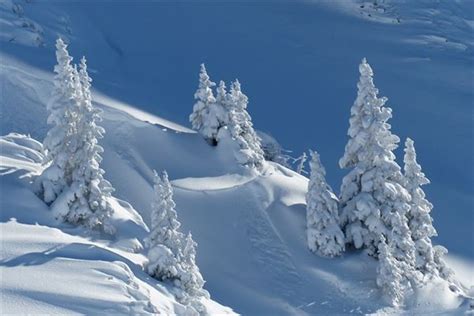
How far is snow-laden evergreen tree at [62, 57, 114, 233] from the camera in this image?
1000 inches

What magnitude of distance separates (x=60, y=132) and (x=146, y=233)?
5.41 metres

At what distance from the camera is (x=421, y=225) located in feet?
101

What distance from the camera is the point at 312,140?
47281 mm

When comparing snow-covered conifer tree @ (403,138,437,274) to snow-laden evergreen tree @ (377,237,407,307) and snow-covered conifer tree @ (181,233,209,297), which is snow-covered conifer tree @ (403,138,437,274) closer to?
snow-laden evergreen tree @ (377,237,407,307)

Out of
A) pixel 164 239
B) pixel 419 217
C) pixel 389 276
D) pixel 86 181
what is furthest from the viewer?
pixel 419 217

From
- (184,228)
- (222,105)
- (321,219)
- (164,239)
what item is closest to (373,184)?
(321,219)

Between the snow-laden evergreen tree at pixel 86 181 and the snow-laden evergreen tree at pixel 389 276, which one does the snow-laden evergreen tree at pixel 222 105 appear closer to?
the snow-laden evergreen tree at pixel 86 181

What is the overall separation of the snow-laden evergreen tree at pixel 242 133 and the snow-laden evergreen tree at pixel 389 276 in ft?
26.6

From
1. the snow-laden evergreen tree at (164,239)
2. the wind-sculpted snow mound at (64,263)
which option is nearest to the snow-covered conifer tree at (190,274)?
the snow-laden evergreen tree at (164,239)

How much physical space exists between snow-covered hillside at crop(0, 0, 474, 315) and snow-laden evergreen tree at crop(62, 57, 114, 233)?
62 centimetres

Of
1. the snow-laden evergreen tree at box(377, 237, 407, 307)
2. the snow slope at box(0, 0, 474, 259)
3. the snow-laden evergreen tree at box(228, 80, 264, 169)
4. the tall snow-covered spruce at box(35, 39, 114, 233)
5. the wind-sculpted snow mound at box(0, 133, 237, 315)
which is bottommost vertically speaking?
the wind-sculpted snow mound at box(0, 133, 237, 315)

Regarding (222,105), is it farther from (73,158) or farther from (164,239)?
(164,239)

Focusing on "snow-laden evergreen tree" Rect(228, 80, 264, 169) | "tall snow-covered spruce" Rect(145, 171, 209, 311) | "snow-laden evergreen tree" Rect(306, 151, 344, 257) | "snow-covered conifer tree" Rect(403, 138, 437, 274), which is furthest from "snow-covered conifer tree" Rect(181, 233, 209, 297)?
"snow-covered conifer tree" Rect(403, 138, 437, 274)

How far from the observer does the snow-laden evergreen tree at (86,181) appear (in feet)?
83.4
